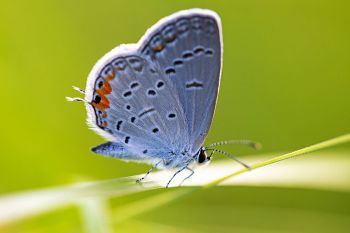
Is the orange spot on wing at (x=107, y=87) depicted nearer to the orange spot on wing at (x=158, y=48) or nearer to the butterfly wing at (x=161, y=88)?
the butterfly wing at (x=161, y=88)

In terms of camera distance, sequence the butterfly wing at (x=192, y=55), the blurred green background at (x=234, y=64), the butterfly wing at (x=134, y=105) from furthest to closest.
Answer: the blurred green background at (x=234, y=64), the butterfly wing at (x=134, y=105), the butterfly wing at (x=192, y=55)

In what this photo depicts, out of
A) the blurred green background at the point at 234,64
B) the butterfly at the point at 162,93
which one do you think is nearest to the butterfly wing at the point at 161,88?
the butterfly at the point at 162,93

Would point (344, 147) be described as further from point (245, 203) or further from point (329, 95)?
point (245, 203)

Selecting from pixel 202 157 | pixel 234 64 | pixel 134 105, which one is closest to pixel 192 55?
pixel 134 105

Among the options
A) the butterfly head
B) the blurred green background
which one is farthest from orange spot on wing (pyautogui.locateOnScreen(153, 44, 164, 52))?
the blurred green background

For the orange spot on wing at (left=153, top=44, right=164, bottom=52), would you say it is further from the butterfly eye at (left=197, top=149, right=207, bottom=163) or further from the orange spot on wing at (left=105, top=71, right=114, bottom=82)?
the butterfly eye at (left=197, top=149, right=207, bottom=163)

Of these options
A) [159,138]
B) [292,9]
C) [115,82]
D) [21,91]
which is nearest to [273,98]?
A: [292,9]

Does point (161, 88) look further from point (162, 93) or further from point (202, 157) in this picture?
point (202, 157)
